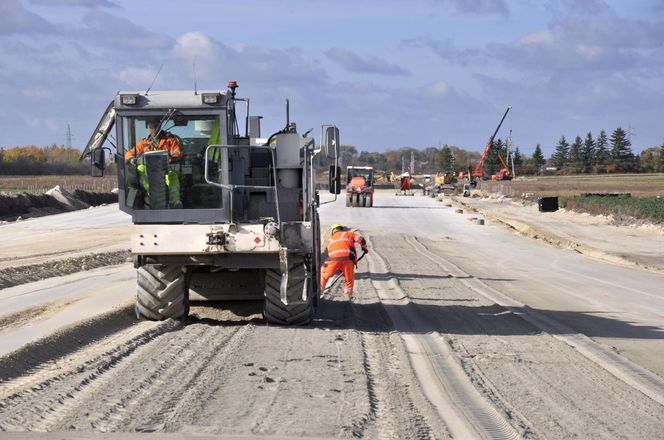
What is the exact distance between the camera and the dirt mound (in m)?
49.8

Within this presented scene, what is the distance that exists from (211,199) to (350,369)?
359cm

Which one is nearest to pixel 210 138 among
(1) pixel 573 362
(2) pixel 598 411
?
(1) pixel 573 362

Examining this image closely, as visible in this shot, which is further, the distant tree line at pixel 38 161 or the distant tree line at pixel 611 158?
the distant tree line at pixel 611 158

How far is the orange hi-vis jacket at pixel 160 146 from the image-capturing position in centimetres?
1205

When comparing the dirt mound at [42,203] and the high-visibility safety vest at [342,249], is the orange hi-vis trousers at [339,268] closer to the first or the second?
the high-visibility safety vest at [342,249]

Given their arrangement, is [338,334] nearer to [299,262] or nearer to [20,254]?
[299,262]

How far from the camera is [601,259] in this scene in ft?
103

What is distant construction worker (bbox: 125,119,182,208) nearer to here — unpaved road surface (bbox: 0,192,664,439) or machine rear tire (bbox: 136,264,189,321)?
machine rear tire (bbox: 136,264,189,321)

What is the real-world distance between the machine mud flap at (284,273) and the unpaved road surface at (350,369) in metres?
0.50

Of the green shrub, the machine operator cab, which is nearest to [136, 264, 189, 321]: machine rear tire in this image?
the machine operator cab

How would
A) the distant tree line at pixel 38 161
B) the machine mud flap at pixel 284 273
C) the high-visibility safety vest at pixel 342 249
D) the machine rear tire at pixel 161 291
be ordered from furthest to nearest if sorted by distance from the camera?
1. the distant tree line at pixel 38 161
2. the high-visibility safety vest at pixel 342 249
3. the machine rear tire at pixel 161 291
4. the machine mud flap at pixel 284 273

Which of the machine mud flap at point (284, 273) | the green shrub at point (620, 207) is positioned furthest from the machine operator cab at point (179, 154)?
the green shrub at point (620, 207)

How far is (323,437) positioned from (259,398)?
137 centimetres

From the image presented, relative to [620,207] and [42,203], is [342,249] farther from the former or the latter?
[42,203]
